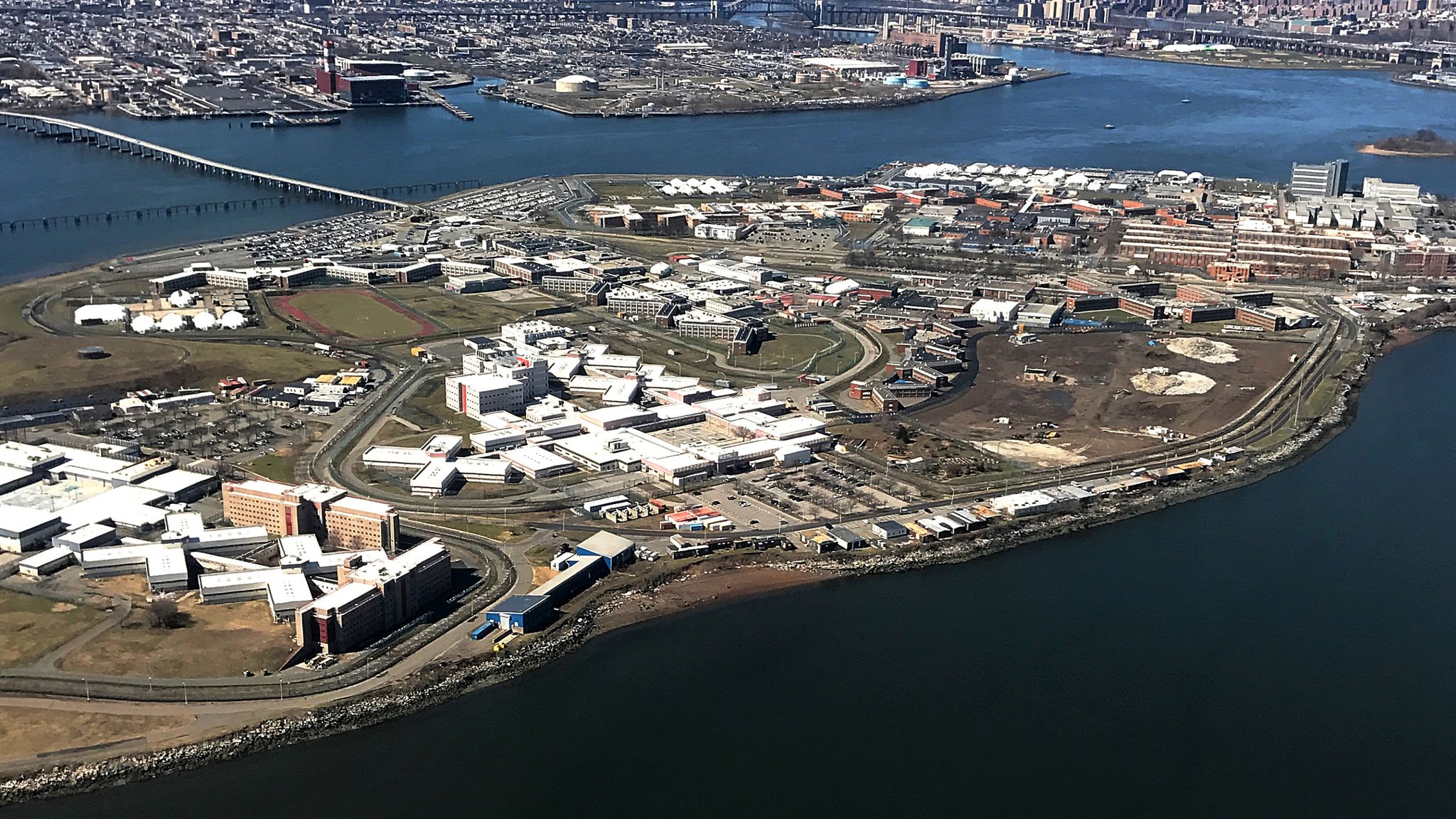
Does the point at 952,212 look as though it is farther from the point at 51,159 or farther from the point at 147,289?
the point at 51,159

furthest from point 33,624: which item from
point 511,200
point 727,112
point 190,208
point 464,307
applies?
point 727,112

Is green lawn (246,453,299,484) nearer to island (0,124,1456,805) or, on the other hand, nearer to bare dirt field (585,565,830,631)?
island (0,124,1456,805)

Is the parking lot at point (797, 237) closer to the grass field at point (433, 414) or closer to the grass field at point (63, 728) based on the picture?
the grass field at point (433, 414)

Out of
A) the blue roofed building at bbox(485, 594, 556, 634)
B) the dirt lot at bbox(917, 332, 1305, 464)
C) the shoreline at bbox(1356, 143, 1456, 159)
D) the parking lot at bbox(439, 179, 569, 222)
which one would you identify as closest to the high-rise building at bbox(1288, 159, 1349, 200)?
the shoreline at bbox(1356, 143, 1456, 159)

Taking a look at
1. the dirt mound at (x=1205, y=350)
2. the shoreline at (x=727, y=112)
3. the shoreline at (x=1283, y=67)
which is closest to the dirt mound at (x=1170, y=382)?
the dirt mound at (x=1205, y=350)

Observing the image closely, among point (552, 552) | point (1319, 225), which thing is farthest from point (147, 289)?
point (1319, 225)

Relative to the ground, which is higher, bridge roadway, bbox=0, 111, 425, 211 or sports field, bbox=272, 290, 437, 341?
bridge roadway, bbox=0, 111, 425, 211

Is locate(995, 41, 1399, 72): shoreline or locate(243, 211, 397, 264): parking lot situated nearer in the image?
locate(243, 211, 397, 264): parking lot
